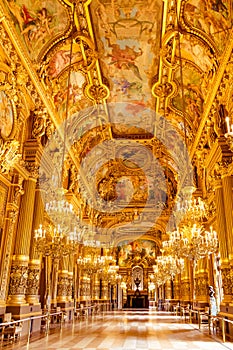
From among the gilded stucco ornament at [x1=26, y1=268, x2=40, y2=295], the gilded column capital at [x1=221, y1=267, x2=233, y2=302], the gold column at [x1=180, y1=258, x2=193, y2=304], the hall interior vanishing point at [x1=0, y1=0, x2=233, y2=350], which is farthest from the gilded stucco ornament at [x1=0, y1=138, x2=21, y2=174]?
the gold column at [x1=180, y1=258, x2=193, y2=304]

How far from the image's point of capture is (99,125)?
1752 centimetres

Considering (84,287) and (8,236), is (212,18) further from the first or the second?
(84,287)

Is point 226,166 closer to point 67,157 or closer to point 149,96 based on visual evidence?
point 149,96

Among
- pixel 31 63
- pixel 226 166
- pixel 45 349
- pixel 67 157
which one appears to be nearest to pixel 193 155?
pixel 226 166

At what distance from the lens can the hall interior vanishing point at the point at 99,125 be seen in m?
9.40

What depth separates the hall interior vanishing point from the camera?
9.40 m

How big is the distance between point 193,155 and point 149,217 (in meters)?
10.7

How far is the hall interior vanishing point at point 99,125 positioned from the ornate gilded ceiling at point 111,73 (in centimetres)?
5

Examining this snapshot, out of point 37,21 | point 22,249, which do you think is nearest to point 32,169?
point 22,249

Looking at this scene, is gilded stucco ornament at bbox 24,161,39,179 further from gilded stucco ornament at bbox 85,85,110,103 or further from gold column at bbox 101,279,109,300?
gold column at bbox 101,279,109,300

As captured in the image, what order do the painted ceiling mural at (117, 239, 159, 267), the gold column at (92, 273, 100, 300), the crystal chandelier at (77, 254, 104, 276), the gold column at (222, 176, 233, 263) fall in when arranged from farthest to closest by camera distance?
the painted ceiling mural at (117, 239, 159, 267) → the gold column at (92, 273, 100, 300) → the crystal chandelier at (77, 254, 104, 276) → the gold column at (222, 176, 233, 263)

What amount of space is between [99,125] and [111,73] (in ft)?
13.2

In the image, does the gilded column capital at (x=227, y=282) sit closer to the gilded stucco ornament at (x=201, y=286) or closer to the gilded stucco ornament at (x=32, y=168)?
the gilded stucco ornament at (x=201, y=286)

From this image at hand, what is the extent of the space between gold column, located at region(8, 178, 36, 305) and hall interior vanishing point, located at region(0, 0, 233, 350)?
4 cm
